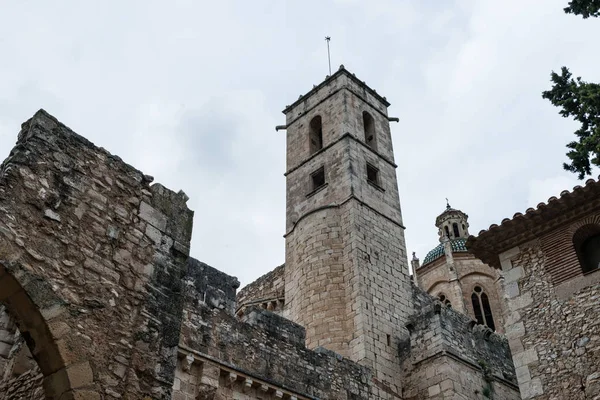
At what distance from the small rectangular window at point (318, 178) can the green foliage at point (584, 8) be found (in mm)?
11082

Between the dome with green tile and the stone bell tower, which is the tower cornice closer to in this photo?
the stone bell tower

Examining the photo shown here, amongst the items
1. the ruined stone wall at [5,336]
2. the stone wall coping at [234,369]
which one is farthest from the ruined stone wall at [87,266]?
the stone wall coping at [234,369]

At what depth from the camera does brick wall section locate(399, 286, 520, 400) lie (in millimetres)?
12746

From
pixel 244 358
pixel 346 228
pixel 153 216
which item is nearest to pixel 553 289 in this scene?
pixel 244 358

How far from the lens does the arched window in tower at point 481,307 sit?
2917cm

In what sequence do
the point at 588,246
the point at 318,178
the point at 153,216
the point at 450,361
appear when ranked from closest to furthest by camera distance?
the point at 153,216
the point at 588,246
the point at 450,361
the point at 318,178

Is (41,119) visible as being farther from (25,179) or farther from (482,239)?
(482,239)

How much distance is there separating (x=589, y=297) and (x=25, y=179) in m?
7.54

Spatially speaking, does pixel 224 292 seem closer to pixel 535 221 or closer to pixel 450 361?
pixel 450 361

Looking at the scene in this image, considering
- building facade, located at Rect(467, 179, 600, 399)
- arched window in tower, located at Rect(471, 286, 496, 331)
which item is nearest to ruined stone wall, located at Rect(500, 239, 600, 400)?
building facade, located at Rect(467, 179, 600, 399)

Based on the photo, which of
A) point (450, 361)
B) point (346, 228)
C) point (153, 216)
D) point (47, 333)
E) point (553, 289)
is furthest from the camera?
point (346, 228)

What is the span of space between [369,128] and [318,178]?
302 centimetres

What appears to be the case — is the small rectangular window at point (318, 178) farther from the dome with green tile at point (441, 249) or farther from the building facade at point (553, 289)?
the dome with green tile at point (441, 249)

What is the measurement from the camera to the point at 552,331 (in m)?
8.75
